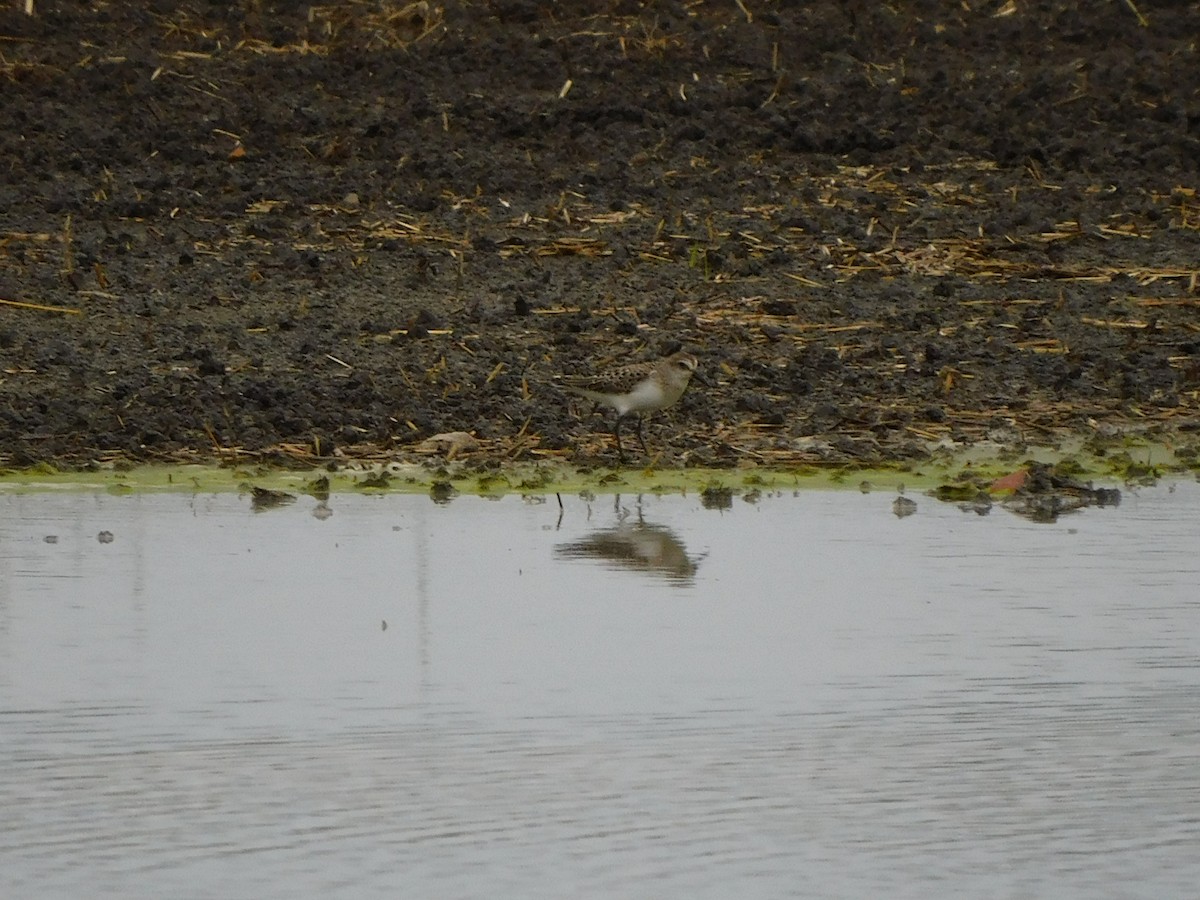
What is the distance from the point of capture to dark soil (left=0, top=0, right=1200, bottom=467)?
1247cm

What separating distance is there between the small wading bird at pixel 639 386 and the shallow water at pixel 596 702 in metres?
1.37

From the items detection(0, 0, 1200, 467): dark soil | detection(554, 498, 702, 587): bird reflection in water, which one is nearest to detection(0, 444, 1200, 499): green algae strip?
detection(0, 0, 1200, 467): dark soil

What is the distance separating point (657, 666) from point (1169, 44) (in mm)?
14626

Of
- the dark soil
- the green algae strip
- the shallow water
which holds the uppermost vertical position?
the dark soil

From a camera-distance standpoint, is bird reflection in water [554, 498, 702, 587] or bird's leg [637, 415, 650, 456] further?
bird's leg [637, 415, 650, 456]

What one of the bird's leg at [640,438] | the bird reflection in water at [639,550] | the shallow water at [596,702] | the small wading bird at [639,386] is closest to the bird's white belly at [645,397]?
the small wading bird at [639,386]

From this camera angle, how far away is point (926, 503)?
10.6 metres

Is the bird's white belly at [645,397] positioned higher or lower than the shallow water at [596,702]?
higher

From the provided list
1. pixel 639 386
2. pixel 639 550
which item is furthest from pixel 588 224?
pixel 639 550

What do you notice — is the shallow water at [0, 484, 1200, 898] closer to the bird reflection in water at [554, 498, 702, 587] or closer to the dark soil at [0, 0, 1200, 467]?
the bird reflection in water at [554, 498, 702, 587]

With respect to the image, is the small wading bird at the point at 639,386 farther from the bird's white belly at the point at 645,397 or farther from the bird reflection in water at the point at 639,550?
the bird reflection in water at the point at 639,550

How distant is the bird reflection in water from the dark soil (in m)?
1.88

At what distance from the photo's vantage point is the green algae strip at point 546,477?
35.8 feet

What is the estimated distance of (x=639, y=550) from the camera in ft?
30.9
